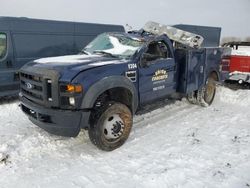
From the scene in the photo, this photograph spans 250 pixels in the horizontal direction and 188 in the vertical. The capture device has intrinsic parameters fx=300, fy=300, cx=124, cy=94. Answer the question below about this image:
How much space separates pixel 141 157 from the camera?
4.91 m

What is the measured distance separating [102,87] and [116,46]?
5.03 feet

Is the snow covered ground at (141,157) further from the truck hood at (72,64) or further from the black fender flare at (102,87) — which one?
the truck hood at (72,64)

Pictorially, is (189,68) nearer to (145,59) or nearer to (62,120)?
(145,59)

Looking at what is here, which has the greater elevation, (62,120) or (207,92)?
(62,120)

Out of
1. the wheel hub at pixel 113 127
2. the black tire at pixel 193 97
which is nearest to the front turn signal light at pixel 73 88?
the wheel hub at pixel 113 127

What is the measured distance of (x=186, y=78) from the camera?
7.17 m

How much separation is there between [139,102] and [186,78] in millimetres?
1794

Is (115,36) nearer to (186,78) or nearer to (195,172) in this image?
(186,78)

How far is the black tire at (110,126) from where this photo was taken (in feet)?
16.2

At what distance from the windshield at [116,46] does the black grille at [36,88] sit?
5.23 ft

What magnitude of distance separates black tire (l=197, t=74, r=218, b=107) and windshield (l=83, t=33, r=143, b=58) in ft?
9.76

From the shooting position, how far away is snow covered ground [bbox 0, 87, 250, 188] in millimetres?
4148

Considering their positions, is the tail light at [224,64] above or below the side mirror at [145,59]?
below

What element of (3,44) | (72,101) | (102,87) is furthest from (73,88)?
(3,44)
